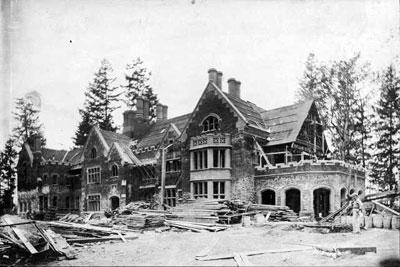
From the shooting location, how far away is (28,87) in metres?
20.1

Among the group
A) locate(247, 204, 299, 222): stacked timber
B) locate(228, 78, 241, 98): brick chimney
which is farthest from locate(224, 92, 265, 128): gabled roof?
locate(247, 204, 299, 222): stacked timber

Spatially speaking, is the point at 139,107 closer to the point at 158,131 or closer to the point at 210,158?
the point at 158,131

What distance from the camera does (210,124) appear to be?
33.5 metres

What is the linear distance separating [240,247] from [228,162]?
625 inches

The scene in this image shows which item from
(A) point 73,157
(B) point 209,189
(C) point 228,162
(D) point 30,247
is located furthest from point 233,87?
(A) point 73,157

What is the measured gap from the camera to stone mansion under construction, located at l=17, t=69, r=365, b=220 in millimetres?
28906

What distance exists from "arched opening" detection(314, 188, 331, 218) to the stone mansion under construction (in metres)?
0.10

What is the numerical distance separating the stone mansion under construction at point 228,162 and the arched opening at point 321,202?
0.32 ft

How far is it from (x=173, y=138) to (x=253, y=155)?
30.2ft

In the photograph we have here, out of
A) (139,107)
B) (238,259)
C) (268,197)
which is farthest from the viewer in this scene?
(139,107)

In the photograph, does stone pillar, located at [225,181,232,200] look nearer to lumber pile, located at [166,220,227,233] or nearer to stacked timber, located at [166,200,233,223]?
stacked timber, located at [166,200,233,223]

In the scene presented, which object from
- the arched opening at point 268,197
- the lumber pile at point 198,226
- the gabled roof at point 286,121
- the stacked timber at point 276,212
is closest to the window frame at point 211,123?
the gabled roof at point 286,121

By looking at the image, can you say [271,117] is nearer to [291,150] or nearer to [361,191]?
[291,150]

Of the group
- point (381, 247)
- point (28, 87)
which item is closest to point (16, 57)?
point (28, 87)
